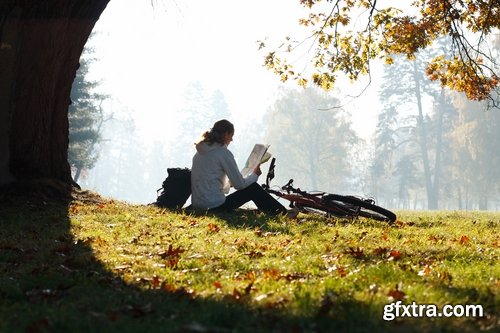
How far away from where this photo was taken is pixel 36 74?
464 inches

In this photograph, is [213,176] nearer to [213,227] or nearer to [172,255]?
[213,227]

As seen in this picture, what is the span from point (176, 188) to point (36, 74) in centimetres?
341

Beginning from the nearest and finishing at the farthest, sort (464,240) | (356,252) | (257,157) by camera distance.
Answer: (356,252)
(464,240)
(257,157)

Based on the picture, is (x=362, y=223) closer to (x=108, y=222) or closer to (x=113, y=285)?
(x=108, y=222)

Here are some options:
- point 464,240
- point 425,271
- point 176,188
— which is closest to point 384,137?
point 176,188

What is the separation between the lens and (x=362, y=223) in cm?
1024

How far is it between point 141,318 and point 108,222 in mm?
5910

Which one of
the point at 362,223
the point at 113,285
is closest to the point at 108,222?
the point at 362,223

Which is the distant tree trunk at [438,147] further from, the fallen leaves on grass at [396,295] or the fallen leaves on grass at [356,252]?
the fallen leaves on grass at [396,295]

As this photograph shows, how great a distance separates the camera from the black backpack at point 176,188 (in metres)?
12.0

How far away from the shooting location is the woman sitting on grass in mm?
10594

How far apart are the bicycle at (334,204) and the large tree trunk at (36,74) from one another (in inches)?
177

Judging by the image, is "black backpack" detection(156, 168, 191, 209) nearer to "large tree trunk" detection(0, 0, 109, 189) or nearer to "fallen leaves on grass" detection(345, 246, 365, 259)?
"large tree trunk" detection(0, 0, 109, 189)

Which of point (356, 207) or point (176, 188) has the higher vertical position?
point (176, 188)
